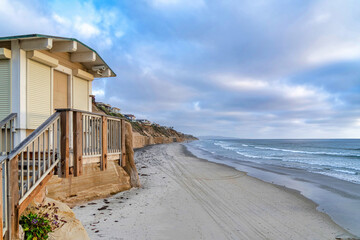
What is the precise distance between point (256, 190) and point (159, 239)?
765cm

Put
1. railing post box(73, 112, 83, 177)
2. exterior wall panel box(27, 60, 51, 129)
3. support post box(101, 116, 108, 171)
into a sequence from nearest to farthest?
railing post box(73, 112, 83, 177), exterior wall panel box(27, 60, 51, 129), support post box(101, 116, 108, 171)

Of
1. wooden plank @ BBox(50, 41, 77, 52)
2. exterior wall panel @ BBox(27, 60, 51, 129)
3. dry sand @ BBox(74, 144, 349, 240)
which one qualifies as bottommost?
dry sand @ BBox(74, 144, 349, 240)

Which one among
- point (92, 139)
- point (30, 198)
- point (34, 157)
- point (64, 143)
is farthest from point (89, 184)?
point (34, 157)

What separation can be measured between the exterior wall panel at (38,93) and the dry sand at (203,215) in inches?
129

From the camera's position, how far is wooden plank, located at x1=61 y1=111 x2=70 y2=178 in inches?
200

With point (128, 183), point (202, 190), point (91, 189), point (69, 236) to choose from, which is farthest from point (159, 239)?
point (202, 190)

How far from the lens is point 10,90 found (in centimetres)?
626

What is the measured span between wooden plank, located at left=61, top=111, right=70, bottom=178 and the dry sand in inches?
80.3

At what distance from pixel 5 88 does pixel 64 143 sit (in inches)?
118

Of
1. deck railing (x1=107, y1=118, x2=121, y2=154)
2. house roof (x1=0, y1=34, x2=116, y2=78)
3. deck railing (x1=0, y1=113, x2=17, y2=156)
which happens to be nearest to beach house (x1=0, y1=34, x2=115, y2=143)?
house roof (x1=0, y1=34, x2=116, y2=78)

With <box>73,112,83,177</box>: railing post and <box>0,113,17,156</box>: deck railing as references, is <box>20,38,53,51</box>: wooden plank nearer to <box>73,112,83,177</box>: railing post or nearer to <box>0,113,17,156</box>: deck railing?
<box>0,113,17,156</box>: deck railing

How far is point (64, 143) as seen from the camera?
16.7ft

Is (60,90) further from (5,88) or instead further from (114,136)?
(114,136)

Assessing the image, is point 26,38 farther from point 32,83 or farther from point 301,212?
point 301,212
